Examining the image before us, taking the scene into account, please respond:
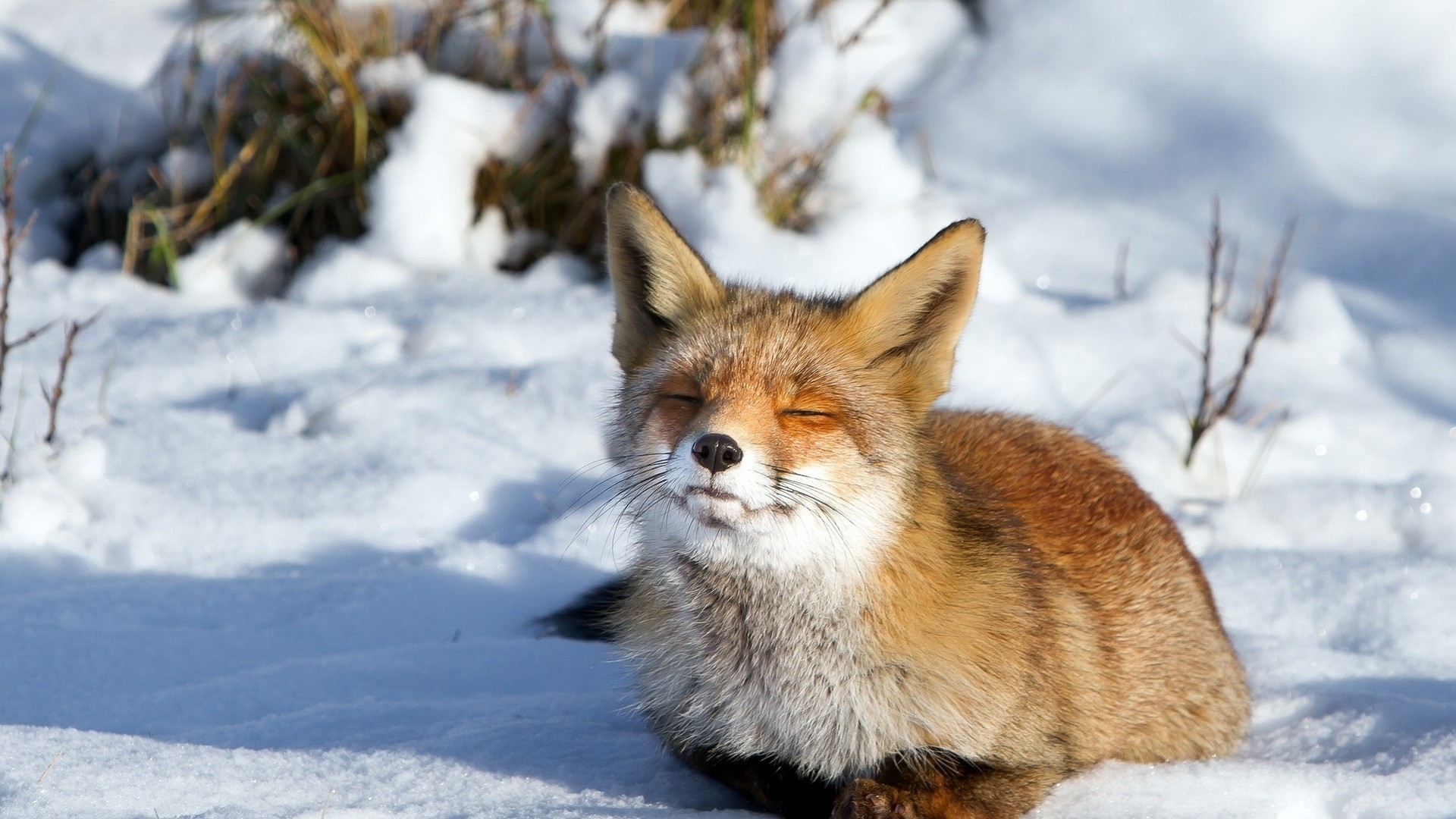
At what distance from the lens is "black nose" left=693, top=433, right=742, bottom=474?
259cm

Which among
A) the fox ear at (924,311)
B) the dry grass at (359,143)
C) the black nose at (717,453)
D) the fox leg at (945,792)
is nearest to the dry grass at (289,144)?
the dry grass at (359,143)

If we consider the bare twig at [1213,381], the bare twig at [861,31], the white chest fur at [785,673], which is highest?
the bare twig at [861,31]

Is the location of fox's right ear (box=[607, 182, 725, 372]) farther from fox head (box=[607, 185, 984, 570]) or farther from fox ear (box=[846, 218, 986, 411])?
fox ear (box=[846, 218, 986, 411])

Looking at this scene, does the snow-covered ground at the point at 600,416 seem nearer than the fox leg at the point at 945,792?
No

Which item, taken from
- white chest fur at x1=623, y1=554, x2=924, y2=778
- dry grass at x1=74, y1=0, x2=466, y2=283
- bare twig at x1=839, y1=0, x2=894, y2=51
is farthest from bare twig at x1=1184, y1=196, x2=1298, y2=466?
dry grass at x1=74, y1=0, x2=466, y2=283

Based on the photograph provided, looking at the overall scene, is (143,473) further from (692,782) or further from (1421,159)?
(1421,159)

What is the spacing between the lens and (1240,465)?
5297mm

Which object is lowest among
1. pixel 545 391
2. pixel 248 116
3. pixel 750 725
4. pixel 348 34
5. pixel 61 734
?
pixel 61 734

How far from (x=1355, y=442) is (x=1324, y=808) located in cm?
295

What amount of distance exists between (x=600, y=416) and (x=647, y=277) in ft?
1.42

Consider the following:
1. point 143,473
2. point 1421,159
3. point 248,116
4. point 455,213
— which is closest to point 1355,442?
point 1421,159

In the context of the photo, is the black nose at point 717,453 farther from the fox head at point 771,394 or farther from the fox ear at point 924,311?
the fox ear at point 924,311

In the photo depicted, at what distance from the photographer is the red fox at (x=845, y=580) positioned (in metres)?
2.77

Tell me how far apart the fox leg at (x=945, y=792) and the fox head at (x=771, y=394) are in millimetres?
459
